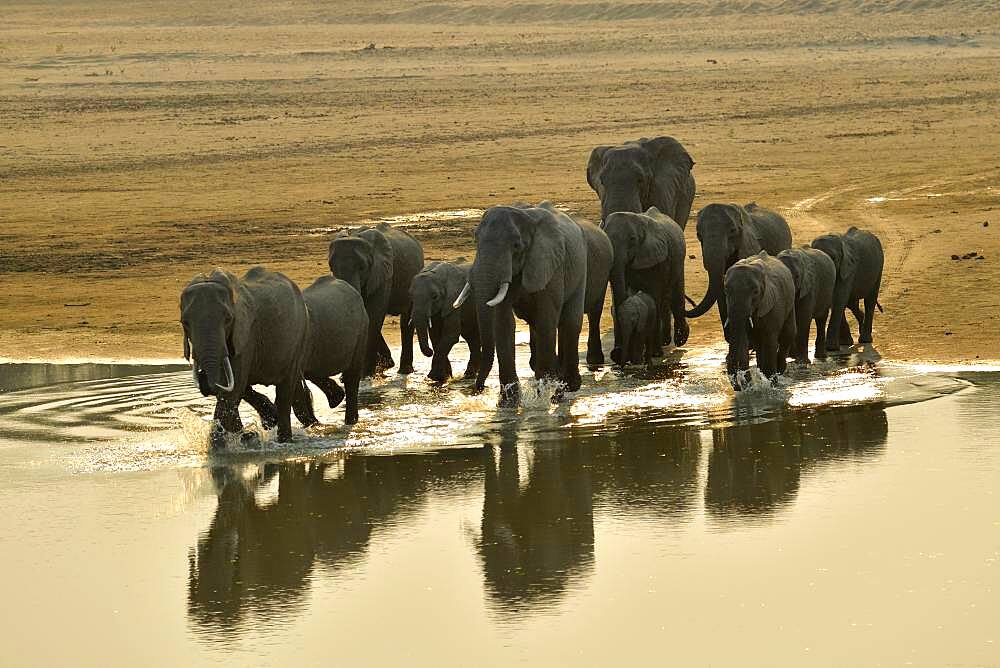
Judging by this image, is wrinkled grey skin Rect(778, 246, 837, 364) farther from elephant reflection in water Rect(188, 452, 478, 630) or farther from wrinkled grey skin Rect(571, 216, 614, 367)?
elephant reflection in water Rect(188, 452, 478, 630)

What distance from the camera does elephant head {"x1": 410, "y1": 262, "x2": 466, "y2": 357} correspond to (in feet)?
47.7

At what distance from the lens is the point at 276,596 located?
8.56 metres

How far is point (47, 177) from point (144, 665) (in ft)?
77.9

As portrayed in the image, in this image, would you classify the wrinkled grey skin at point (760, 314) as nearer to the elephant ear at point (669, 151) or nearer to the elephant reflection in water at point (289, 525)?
the elephant reflection in water at point (289, 525)

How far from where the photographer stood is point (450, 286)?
48.6 feet

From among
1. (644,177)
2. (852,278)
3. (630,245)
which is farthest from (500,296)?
(644,177)

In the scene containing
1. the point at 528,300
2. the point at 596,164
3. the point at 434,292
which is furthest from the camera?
the point at 596,164

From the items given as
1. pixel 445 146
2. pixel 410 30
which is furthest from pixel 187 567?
pixel 410 30

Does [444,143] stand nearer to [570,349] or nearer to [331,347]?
[570,349]

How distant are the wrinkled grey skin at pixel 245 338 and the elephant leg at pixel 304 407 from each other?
188 mm

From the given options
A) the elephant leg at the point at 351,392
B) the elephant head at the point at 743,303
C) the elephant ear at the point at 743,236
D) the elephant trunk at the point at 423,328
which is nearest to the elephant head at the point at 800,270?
the elephant head at the point at 743,303

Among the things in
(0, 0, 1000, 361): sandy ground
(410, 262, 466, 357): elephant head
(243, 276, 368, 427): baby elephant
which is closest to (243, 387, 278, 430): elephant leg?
(243, 276, 368, 427): baby elephant

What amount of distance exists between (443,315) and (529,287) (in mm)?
1702

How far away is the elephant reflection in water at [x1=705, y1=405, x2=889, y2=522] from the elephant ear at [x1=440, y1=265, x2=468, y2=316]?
A: 3.26 metres
